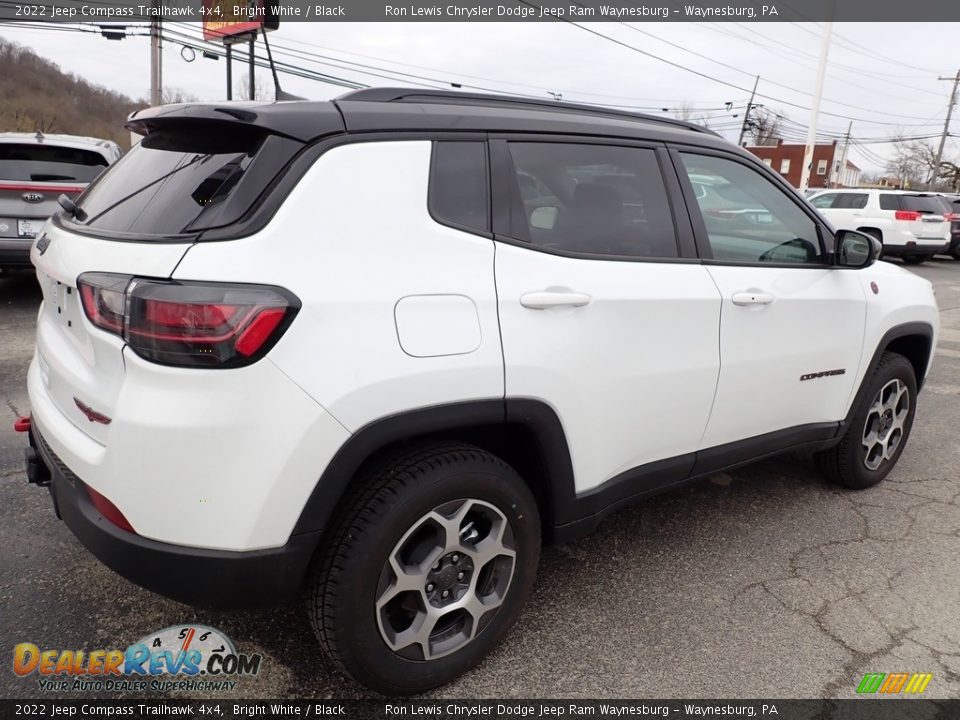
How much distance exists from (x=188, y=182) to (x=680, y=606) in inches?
89.8

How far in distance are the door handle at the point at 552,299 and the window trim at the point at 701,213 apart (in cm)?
75

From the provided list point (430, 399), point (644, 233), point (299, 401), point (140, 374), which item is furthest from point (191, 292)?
point (644, 233)

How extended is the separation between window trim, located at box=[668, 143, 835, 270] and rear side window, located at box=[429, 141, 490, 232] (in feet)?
3.17

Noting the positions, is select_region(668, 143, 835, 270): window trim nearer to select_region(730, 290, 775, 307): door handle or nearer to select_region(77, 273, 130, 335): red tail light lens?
select_region(730, 290, 775, 307): door handle

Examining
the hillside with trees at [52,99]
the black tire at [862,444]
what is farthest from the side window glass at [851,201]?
the hillside with trees at [52,99]

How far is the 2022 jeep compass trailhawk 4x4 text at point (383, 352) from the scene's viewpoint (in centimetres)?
177

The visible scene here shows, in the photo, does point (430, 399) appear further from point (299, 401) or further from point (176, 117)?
point (176, 117)

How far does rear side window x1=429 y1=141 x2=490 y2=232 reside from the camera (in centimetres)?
211

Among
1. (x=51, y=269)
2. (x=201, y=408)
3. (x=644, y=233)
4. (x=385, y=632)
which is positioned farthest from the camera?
(x=644, y=233)

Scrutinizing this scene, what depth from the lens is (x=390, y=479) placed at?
1.99 meters

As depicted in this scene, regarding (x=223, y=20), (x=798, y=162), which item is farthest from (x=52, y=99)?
(x=798, y=162)

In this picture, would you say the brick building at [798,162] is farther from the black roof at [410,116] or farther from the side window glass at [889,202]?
the black roof at [410,116]

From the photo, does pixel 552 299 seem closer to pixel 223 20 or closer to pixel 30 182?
pixel 30 182

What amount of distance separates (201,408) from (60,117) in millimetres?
53159
